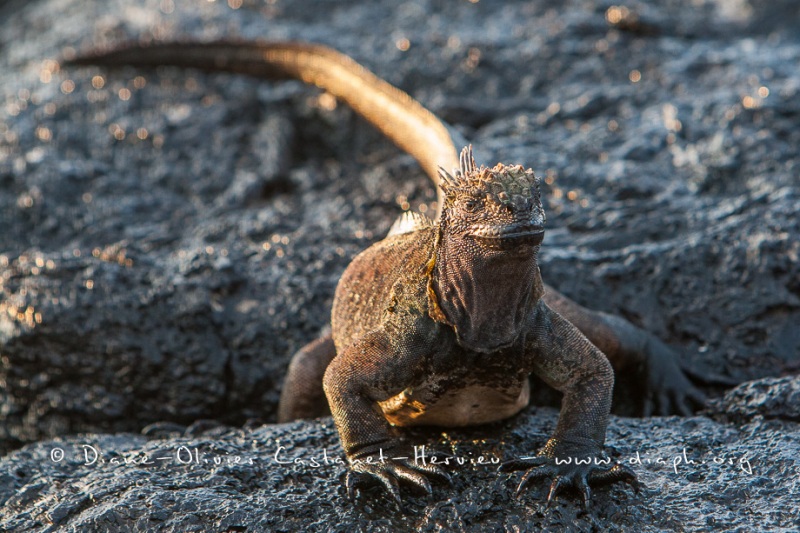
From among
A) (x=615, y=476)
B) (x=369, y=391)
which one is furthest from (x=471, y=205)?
(x=615, y=476)

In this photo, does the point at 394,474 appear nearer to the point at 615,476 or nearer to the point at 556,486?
the point at 556,486

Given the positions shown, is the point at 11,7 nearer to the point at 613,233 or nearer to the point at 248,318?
the point at 248,318

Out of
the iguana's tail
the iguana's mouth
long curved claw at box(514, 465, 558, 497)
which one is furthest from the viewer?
the iguana's tail

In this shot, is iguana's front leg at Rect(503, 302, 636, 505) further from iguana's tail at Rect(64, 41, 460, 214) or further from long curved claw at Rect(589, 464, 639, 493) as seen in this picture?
iguana's tail at Rect(64, 41, 460, 214)

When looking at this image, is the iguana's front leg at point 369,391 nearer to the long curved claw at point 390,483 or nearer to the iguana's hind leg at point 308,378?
the long curved claw at point 390,483

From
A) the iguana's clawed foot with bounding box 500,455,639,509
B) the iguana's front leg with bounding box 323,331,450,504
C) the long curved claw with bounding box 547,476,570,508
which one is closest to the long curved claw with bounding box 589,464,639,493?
the iguana's clawed foot with bounding box 500,455,639,509

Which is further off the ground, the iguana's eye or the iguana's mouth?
the iguana's eye

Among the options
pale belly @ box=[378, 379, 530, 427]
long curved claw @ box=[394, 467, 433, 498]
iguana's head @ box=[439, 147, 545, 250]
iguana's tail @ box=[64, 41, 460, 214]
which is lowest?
long curved claw @ box=[394, 467, 433, 498]
